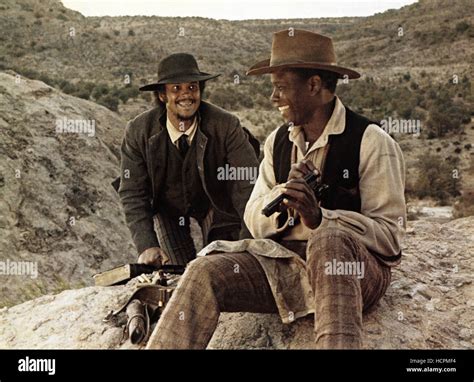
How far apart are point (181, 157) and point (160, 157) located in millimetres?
125

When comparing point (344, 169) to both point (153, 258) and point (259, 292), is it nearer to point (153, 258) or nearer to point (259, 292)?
point (259, 292)

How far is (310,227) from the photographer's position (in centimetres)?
291

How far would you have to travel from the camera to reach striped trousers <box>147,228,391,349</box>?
2670 millimetres

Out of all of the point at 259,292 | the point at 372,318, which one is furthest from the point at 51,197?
the point at 259,292

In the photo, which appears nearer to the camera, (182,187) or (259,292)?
(259,292)

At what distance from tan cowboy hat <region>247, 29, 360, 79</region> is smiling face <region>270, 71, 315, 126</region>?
1.8 inches

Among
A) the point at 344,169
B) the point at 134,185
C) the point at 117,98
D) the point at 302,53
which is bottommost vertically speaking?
the point at 134,185

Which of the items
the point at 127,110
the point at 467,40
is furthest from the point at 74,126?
the point at 467,40

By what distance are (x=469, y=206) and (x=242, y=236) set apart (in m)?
8.15

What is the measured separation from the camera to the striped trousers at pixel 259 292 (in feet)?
8.76

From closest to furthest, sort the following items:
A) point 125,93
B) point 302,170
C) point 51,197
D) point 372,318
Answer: point 302,170 < point 372,318 < point 51,197 < point 125,93

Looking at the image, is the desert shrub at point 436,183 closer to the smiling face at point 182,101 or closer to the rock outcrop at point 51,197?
the rock outcrop at point 51,197
